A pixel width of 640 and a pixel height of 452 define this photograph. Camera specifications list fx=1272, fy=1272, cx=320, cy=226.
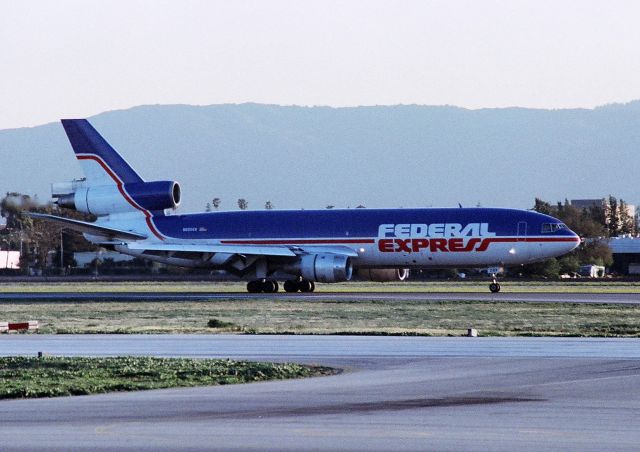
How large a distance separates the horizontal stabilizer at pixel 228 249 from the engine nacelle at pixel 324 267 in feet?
2.72

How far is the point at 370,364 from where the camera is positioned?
80.2 ft

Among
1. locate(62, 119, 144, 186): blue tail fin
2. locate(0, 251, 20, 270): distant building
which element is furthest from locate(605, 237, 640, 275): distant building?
locate(0, 251, 20, 270): distant building

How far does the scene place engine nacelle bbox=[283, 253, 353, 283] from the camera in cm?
6169

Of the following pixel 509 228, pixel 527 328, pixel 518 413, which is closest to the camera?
pixel 518 413

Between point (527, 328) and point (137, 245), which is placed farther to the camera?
point (137, 245)

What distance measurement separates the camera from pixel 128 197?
68562 millimetres

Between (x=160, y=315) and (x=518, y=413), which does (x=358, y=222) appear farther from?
(x=518, y=413)

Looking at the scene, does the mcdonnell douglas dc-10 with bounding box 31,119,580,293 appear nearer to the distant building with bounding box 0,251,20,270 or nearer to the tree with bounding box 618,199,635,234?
the distant building with bounding box 0,251,20,270

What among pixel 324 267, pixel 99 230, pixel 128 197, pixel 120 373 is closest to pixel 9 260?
pixel 128 197

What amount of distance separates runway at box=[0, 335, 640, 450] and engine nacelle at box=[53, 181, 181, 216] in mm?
41835

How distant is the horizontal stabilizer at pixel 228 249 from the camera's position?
63.4 metres

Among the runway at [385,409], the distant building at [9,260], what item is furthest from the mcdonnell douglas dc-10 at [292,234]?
the distant building at [9,260]

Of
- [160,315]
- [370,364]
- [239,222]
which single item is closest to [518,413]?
[370,364]

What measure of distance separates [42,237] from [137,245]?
93.9 metres
